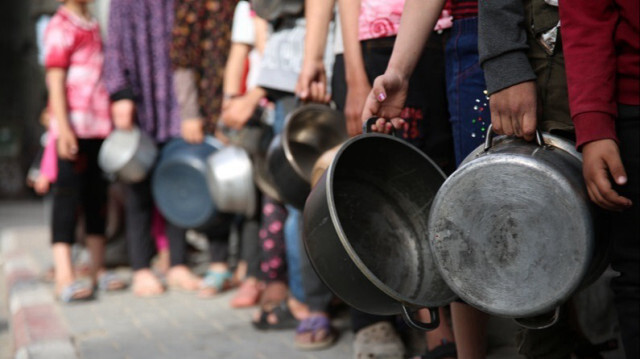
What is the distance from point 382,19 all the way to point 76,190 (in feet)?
8.18

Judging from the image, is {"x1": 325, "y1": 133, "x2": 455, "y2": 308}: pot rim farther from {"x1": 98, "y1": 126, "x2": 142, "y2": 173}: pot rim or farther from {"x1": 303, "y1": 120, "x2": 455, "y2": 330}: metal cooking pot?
{"x1": 98, "y1": 126, "x2": 142, "y2": 173}: pot rim

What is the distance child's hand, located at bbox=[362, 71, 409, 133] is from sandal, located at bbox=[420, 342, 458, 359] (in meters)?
0.71

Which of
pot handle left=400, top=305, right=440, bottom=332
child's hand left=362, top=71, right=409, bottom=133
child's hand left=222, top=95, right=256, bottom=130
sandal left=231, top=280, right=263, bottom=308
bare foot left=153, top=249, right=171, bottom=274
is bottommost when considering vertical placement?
bare foot left=153, top=249, right=171, bottom=274

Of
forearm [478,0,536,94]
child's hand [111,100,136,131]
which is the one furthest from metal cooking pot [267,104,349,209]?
child's hand [111,100,136,131]

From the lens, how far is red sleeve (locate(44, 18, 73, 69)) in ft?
12.7

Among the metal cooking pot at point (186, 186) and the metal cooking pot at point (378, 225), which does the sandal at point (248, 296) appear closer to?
the metal cooking pot at point (186, 186)

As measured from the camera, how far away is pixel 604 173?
4.41 feet

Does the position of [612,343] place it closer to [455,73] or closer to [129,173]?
[455,73]

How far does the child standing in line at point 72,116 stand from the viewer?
385cm

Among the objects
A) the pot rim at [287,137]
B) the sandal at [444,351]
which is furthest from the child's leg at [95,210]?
the sandal at [444,351]

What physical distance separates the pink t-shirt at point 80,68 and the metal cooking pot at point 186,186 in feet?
1.56

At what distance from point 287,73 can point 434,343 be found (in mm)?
1230

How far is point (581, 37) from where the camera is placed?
1416mm

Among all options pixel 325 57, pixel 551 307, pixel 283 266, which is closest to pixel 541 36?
pixel 551 307
